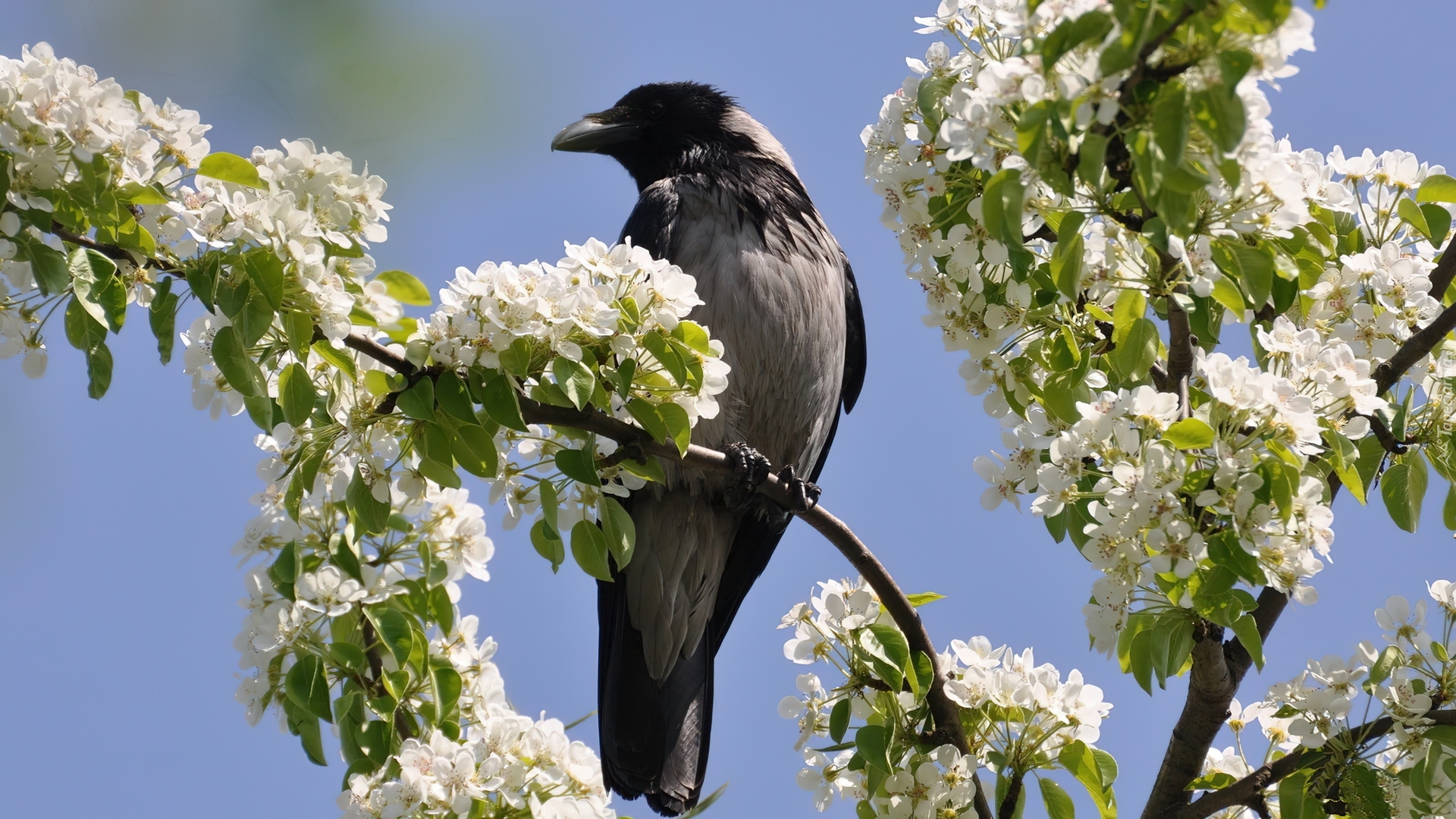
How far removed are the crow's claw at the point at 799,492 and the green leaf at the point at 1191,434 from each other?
120 centimetres

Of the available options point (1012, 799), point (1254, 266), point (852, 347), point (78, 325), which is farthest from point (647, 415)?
point (852, 347)

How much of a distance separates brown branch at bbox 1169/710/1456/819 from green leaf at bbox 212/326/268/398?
217 cm

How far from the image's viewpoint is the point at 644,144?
18.5ft

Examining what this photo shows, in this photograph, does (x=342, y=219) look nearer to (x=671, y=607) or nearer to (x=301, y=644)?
(x=301, y=644)

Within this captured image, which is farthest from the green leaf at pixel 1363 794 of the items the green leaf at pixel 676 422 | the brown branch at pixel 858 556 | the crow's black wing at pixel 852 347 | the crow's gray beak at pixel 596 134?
the crow's gray beak at pixel 596 134

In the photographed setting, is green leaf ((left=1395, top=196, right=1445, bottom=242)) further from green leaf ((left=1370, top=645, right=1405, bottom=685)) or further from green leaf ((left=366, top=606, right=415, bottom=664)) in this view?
green leaf ((left=366, top=606, right=415, bottom=664))

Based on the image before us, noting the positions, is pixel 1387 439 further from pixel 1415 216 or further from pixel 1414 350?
pixel 1415 216

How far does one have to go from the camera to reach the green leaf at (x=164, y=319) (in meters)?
2.20

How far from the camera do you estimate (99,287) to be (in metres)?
2.18

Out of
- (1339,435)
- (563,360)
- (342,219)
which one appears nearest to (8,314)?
(342,219)

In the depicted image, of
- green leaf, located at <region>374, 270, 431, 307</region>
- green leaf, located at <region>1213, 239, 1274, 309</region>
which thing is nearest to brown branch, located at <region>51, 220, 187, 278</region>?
green leaf, located at <region>374, 270, 431, 307</region>

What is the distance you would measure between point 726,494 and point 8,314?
247 cm

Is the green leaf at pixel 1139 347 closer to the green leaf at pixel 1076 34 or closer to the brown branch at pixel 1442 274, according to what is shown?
the green leaf at pixel 1076 34

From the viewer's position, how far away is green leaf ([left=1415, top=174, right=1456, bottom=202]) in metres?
2.68
